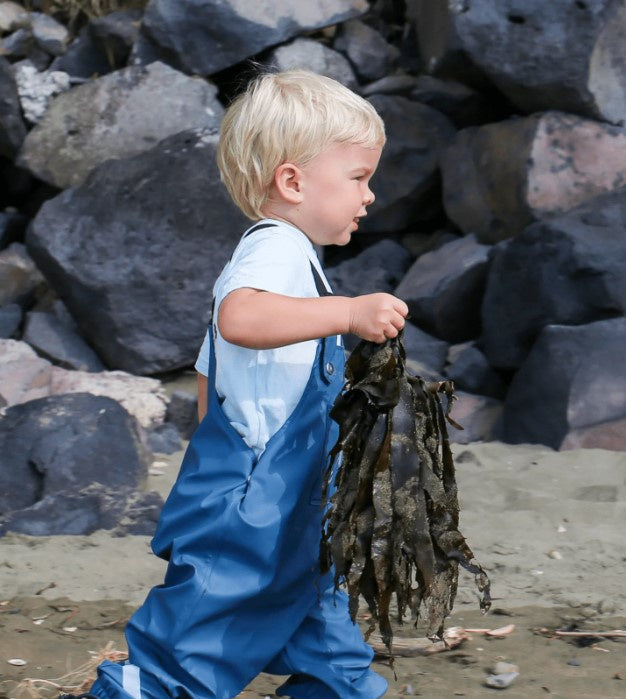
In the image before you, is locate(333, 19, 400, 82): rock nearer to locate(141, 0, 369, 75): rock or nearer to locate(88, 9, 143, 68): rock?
locate(141, 0, 369, 75): rock

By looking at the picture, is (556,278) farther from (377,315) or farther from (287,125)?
(377,315)

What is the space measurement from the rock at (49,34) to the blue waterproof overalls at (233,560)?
17.3 ft

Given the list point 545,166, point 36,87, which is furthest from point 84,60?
point 545,166

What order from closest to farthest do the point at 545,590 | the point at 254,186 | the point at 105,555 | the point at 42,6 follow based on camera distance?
the point at 254,186
the point at 545,590
the point at 105,555
the point at 42,6

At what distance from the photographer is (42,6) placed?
7492 mm

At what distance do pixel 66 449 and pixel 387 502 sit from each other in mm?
2378

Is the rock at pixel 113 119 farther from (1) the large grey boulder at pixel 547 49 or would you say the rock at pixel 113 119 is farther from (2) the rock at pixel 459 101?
(1) the large grey boulder at pixel 547 49

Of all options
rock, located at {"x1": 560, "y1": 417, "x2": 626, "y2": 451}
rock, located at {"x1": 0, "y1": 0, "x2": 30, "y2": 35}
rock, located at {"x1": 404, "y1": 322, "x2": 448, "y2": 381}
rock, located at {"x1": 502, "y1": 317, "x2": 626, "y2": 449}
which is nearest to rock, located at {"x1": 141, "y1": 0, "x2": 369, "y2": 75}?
rock, located at {"x1": 0, "y1": 0, "x2": 30, "y2": 35}

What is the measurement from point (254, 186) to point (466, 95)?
170 inches

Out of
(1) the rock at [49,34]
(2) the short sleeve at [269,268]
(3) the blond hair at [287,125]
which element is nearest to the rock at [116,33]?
(1) the rock at [49,34]

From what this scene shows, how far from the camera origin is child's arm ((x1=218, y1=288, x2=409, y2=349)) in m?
2.19

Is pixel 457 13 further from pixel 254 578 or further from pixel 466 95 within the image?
pixel 254 578

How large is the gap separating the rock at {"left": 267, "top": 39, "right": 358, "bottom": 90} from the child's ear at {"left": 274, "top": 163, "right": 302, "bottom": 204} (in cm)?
428

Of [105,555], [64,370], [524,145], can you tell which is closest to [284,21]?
[524,145]
